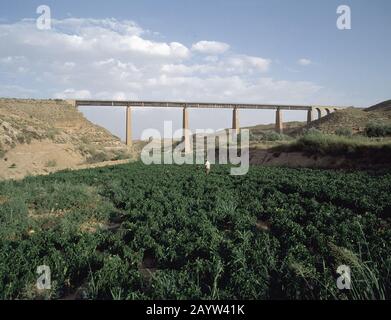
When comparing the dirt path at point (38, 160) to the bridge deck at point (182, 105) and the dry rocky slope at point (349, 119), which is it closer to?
the bridge deck at point (182, 105)

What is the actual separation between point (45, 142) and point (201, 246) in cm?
2750

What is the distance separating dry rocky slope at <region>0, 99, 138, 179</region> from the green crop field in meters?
14.2

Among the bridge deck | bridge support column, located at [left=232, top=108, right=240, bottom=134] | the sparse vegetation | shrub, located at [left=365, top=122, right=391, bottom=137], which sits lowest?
the sparse vegetation

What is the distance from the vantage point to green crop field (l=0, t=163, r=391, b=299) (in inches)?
195

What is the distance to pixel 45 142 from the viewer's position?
97.9 feet

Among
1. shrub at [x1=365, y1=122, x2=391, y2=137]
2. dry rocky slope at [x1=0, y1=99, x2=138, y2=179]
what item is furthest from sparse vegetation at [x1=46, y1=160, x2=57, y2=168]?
shrub at [x1=365, y1=122, x2=391, y2=137]

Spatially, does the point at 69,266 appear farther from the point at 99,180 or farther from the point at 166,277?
the point at 99,180

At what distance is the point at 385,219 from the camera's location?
8.24 metres

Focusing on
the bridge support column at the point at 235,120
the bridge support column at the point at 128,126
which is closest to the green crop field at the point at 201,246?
the bridge support column at the point at 128,126

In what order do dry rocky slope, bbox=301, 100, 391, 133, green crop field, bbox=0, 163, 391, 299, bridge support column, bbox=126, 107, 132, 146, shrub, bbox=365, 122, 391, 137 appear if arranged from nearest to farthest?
green crop field, bbox=0, 163, 391, 299 → shrub, bbox=365, 122, 391, 137 → bridge support column, bbox=126, 107, 132, 146 → dry rocky slope, bbox=301, 100, 391, 133

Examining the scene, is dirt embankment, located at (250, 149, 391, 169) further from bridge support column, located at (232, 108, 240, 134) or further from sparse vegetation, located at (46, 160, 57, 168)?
bridge support column, located at (232, 108, 240, 134)

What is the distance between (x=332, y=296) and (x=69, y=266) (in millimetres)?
4450

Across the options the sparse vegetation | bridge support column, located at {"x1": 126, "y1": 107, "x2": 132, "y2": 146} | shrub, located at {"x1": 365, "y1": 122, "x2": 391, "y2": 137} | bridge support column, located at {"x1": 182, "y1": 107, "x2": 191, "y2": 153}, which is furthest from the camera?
bridge support column, located at {"x1": 182, "y1": 107, "x2": 191, "y2": 153}
